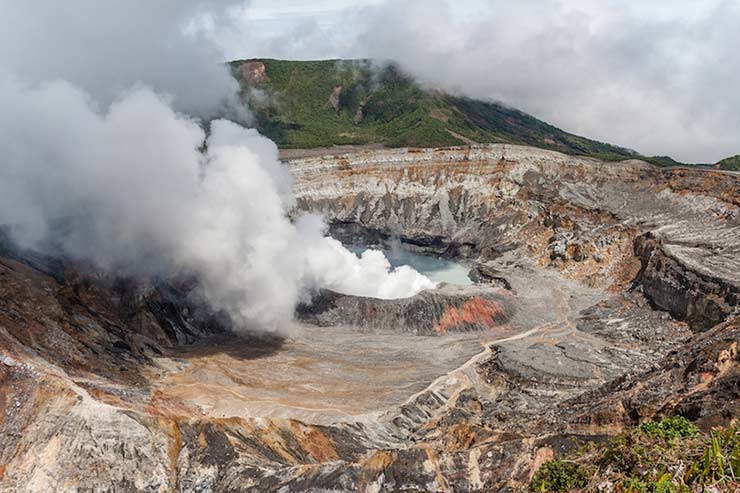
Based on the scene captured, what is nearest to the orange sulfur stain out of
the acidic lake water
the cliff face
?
the acidic lake water

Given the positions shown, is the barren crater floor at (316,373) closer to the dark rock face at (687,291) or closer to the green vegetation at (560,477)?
the dark rock face at (687,291)

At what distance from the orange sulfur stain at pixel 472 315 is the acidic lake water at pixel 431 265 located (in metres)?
15.6

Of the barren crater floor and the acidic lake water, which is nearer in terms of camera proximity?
the barren crater floor

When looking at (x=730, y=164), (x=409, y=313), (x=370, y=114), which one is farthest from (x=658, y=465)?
(x=370, y=114)

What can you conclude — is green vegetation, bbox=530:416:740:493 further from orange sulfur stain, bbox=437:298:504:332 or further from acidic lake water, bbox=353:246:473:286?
acidic lake water, bbox=353:246:473:286

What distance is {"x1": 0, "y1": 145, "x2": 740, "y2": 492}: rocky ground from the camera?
30.1 meters

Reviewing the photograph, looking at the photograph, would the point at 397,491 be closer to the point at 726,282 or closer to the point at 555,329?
the point at 555,329

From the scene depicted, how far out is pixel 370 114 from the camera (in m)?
188

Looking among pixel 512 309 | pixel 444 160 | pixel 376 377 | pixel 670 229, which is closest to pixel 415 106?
pixel 444 160

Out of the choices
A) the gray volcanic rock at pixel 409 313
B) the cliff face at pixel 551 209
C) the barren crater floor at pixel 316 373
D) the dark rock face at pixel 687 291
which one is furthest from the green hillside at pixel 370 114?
the barren crater floor at pixel 316 373

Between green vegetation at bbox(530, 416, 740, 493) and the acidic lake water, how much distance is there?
6139 centimetres

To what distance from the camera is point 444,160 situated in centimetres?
11431

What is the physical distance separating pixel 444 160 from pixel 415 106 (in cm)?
6674

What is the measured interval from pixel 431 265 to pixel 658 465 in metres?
76.5
